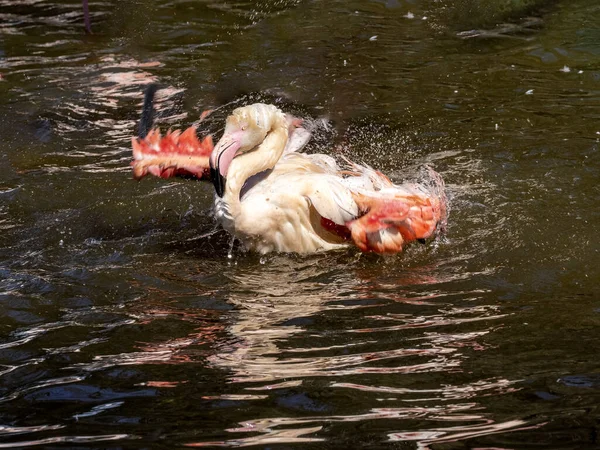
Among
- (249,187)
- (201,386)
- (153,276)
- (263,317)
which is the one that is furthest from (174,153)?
(201,386)

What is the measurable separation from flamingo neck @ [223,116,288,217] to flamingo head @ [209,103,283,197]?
0.12 ft

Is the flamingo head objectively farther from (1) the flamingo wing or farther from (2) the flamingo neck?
(1) the flamingo wing

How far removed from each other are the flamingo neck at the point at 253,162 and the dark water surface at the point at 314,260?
42cm

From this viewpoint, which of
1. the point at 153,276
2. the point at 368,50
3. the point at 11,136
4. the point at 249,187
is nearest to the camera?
the point at 153,276

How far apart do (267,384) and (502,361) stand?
0.92m

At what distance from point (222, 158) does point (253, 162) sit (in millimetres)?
262

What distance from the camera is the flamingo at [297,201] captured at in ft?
17.3

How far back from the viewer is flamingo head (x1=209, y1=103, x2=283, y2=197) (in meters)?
5.32

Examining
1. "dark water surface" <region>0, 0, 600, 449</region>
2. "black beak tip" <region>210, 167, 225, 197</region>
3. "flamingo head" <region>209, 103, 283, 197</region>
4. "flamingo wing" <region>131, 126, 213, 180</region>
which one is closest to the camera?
"dark water surface" <region>0, 0, 600, 449</region>

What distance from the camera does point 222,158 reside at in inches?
209

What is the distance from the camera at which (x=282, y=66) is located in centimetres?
944

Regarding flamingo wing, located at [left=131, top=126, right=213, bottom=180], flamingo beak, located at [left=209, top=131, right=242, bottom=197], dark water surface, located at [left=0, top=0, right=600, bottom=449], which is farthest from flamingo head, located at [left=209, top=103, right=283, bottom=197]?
dark water surface, located at [left=0, top=0, right=600, bottom=449]

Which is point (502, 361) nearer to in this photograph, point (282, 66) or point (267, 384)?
point (267, 384)

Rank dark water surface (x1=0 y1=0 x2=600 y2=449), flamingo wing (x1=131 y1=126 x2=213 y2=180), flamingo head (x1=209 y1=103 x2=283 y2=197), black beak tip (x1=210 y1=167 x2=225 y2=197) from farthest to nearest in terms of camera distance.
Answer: flamingo wing (x1=131 y1=126 x2=213 y2=180) → flamingo head (x1=209 y1=103 x2=283 y2=197) → black beak tip (x1=210 y1=167 x2=225 y2=197) → dark water surface (x1=0 y1=0 x2=600 y2=449)
